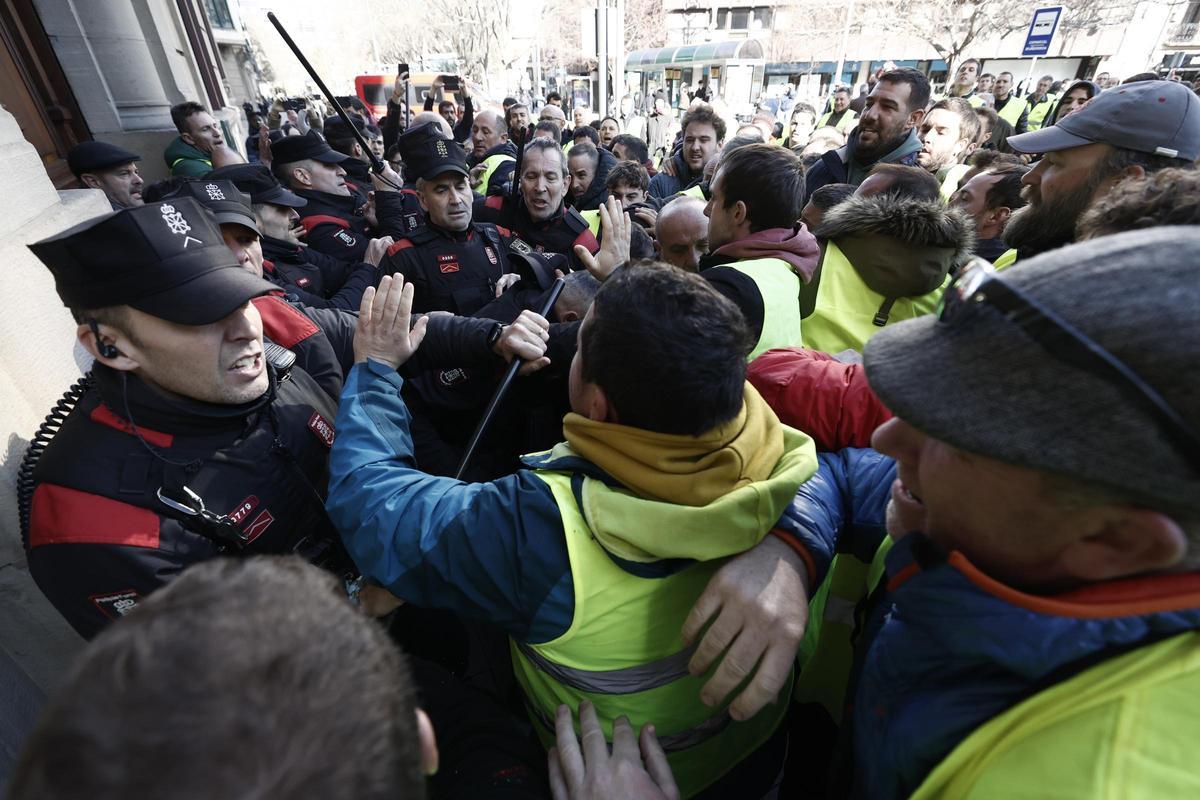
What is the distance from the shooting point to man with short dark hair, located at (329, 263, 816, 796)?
A: 1.20m

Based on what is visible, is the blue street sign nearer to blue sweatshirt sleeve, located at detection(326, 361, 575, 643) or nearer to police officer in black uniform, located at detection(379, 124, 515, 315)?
police officer in black uniform, located at detection(379, 124, 515, 315)

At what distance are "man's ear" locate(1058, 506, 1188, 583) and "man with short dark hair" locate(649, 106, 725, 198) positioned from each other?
6567 mm

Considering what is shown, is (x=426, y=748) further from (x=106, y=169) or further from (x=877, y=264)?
(x=106, y=169)

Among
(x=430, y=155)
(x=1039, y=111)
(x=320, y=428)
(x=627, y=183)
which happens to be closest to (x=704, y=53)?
(x=1039, y=111)

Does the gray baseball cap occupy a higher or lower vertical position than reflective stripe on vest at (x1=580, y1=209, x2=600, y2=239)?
higher

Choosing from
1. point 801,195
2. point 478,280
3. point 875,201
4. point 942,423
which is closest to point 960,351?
point 942,423

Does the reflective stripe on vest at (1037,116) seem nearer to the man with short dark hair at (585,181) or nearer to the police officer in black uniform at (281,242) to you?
the man with short dark hair at (585,181)

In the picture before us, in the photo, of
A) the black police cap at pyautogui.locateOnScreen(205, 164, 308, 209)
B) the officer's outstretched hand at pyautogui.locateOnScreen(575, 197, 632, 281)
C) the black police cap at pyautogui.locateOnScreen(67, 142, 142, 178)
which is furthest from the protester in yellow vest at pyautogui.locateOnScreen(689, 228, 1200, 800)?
the black police cap at pyautogui.locateOnScreen(67, 142, 142, 178)

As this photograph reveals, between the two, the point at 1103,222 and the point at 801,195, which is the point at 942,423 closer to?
the point at 1103,222

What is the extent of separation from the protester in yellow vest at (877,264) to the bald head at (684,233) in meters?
0.73

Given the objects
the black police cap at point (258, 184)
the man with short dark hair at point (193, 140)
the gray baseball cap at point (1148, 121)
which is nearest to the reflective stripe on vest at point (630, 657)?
the gray baseball cap at point (1148, 121)

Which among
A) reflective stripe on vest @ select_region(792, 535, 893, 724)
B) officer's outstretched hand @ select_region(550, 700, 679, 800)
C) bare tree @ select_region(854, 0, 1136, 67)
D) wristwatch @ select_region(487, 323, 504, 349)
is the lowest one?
reflective stripe on vest @ select_region(792, 535, 893, 724)

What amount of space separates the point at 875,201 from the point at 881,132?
10.3ft

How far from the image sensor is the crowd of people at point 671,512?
0.66m
